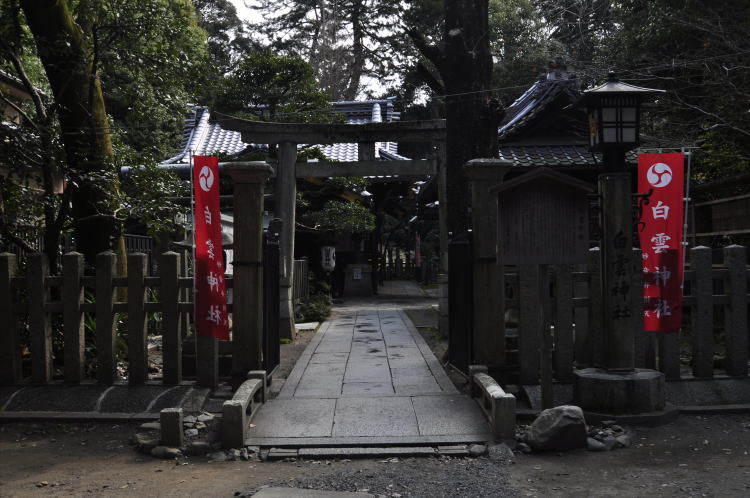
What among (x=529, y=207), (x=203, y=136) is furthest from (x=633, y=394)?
(x=203, y=136)

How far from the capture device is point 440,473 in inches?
218

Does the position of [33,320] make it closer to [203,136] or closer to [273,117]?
[273,117]

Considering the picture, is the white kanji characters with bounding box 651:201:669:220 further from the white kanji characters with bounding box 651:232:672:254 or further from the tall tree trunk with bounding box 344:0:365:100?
the tall tree trunk with bounding box 344:0:365:100

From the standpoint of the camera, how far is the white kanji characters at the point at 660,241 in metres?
8.56

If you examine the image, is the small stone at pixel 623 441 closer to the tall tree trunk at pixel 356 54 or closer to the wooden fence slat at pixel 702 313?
the wooden fence slat at pixel 702 313

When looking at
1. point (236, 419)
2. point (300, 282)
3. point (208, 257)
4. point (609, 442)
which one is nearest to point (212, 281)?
point (208, 257)

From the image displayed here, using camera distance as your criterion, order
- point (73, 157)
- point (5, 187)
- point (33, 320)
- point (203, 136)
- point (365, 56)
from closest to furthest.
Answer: point (33, 320)
point (5, 187)
point (73, 157)
point (203, 136)
point (365, 56)

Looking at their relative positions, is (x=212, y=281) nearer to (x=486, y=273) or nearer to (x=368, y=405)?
(x=368, y=405)

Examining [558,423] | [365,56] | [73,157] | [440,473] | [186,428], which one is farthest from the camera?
[365,56]

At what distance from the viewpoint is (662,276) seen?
25.9 ft

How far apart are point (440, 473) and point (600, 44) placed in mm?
17344

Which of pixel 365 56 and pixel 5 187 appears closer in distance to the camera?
pixel 5 187

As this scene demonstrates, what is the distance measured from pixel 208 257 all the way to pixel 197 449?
7.91 ft

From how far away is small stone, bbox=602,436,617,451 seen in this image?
6141mm
